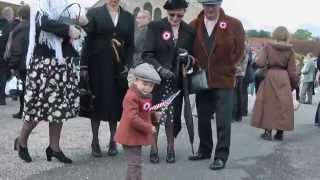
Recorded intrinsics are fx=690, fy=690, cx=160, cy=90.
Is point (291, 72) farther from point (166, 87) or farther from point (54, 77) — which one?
point (54, 77)

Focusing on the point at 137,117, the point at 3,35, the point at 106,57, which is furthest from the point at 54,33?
the point at 3,35

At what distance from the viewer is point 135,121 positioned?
238 inches

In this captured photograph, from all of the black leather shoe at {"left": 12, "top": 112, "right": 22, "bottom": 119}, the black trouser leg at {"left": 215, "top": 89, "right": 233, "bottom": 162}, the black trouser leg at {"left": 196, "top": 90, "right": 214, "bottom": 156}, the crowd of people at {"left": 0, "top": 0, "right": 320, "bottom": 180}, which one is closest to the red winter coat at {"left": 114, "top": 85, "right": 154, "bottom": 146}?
the crowd of people at {"left": 0, "top": 0, "right": 320, "bottom": 180}

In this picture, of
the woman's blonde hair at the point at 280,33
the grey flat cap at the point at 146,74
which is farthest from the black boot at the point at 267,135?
the grey flat cap at the point at 146,74

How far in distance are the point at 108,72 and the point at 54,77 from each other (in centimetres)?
85

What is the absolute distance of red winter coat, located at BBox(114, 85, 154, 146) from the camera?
6.07 m

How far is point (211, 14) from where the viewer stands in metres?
8.09

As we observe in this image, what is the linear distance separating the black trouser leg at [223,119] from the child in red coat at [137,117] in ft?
6.60

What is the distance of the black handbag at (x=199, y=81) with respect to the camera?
26.2ft

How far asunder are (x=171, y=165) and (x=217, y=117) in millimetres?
789

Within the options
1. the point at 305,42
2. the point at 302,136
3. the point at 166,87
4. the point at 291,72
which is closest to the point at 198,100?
the point at 166,87

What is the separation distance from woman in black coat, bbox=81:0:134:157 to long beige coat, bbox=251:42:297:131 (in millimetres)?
3438

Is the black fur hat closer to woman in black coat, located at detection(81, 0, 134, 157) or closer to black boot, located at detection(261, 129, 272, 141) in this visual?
woman in black coat, located at detection(81, 0, 134, 157)

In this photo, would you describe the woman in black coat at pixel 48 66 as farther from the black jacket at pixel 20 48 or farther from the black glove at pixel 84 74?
→ the black jacket at pixel 20 48
